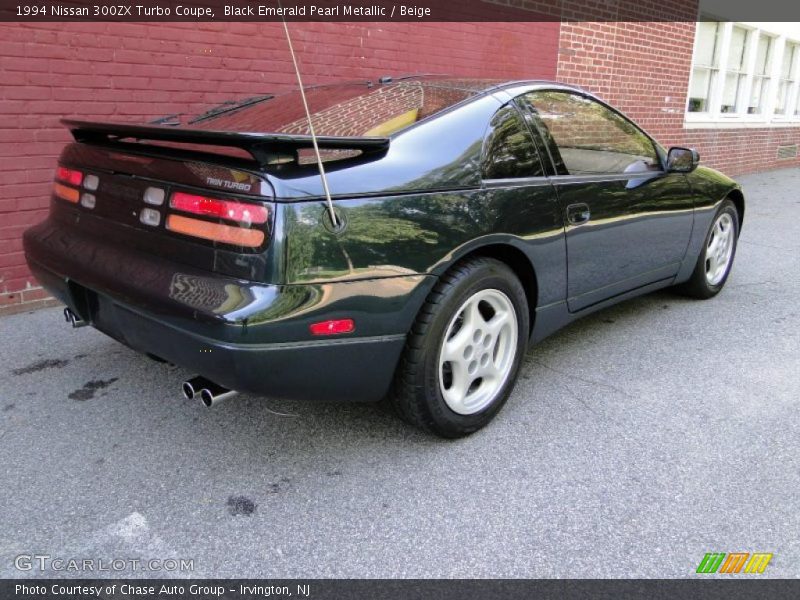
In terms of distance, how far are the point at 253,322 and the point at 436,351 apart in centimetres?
78

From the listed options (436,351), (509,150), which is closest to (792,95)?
(509,150)

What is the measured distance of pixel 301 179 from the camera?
2.22 metres

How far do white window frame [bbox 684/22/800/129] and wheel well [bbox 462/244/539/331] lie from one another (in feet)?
31.0

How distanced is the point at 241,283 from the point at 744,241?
6415 mm

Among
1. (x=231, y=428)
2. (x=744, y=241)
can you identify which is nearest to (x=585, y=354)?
(x=231, y=428)

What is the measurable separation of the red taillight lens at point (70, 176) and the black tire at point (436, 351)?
61.6 inches

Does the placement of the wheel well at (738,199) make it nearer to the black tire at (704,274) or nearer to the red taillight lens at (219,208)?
the black tire at (704,274)

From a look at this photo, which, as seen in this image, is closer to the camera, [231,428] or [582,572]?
[582,572]

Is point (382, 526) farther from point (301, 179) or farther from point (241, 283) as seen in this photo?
point (301, 179)

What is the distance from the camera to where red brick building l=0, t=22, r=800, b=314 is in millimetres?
4176

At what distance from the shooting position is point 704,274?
466cm

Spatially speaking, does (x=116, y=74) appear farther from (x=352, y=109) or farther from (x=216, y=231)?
(x=216, y=231)

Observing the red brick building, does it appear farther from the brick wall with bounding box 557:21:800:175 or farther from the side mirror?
the side mirror

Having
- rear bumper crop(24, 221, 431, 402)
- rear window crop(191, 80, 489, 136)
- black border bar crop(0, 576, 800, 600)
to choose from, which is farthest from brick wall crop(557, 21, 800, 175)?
black border bar crop(0, 576, 800, 600)
